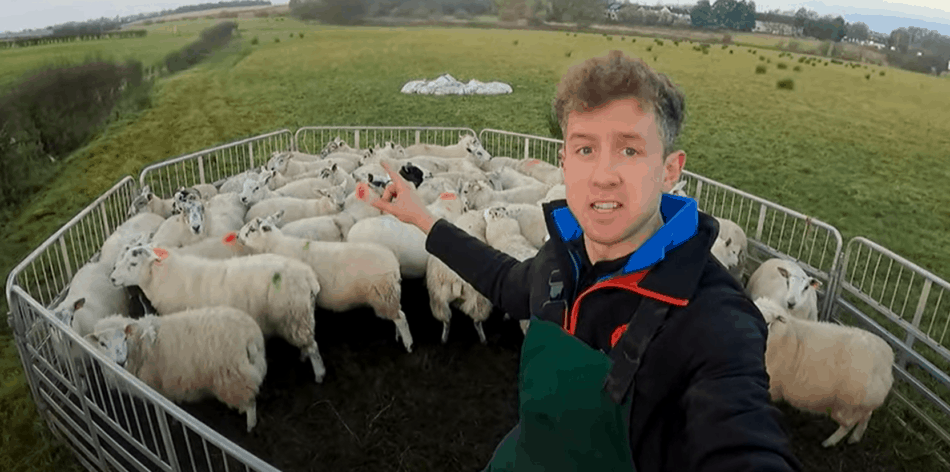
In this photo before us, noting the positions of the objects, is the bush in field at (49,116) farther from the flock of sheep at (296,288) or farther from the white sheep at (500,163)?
the white sheep at (500,163)

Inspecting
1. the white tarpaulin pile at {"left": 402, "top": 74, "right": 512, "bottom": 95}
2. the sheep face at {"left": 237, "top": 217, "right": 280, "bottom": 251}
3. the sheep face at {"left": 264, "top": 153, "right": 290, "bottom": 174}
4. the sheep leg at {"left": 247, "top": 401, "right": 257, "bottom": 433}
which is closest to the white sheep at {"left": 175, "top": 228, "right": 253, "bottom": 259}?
the sheep face at {"left": 237, "top": 217, "right": 280, "bottom": 251}

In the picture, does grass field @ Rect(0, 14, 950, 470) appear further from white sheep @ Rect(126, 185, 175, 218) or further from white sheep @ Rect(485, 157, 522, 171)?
white sheep @ Rect(485, 157, 522, 171)

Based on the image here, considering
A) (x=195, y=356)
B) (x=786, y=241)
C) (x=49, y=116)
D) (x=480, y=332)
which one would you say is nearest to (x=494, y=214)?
(x=480, y=332)

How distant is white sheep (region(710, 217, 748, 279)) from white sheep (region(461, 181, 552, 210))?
2582mm

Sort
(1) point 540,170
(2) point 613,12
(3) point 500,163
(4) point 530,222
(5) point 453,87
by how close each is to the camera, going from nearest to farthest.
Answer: (4) point 530,222 → (1) point 540,170 → (3) point 500,163 → (5) point 453,87 → (2) point 613,12

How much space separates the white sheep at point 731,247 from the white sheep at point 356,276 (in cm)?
318

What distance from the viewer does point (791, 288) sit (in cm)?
506

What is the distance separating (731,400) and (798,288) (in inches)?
178

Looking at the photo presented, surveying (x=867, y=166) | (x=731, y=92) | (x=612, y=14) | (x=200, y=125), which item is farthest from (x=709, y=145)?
(x=612, y=14)

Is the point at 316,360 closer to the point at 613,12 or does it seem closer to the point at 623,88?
the point at 623,88

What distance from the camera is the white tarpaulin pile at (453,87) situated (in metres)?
23.1

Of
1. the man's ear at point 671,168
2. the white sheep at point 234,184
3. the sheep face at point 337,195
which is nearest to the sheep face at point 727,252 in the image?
the sheep face at point 337,195

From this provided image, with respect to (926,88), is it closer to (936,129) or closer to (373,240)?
(936,129)

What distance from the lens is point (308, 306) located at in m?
4.96
